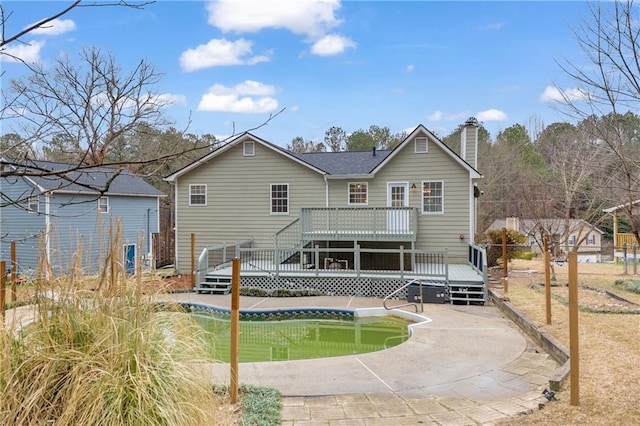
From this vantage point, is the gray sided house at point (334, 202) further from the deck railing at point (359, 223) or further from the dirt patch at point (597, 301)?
the dirt patch at point (597, 301)

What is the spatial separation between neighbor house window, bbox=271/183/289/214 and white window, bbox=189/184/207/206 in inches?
112

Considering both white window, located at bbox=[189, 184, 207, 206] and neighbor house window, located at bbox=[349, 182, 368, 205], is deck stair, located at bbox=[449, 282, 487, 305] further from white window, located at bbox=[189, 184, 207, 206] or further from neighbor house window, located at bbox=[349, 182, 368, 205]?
white window, located at bbox=[189, 184, 207, 206]

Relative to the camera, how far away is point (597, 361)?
555cm

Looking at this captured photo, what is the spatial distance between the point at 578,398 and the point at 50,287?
4.97 meters

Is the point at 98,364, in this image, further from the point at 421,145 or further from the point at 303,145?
the point at 303,145

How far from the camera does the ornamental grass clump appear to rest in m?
2.43

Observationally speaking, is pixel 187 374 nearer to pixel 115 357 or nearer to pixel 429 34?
pixel 115 357

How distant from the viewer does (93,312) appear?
276 centimetres

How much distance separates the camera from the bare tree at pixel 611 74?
3.57 metres

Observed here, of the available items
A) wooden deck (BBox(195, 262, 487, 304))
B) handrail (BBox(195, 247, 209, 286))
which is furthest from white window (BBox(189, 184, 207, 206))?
wooden deck (BBox(195, 262, 487, 304))

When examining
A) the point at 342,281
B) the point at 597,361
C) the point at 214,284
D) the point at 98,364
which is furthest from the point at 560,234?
the point at 98,364

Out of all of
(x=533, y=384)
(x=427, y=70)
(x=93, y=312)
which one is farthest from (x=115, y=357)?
(x=427, y=70)

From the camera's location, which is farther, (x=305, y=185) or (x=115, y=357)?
(x=305, y=185)

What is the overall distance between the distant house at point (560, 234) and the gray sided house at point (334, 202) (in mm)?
2792
